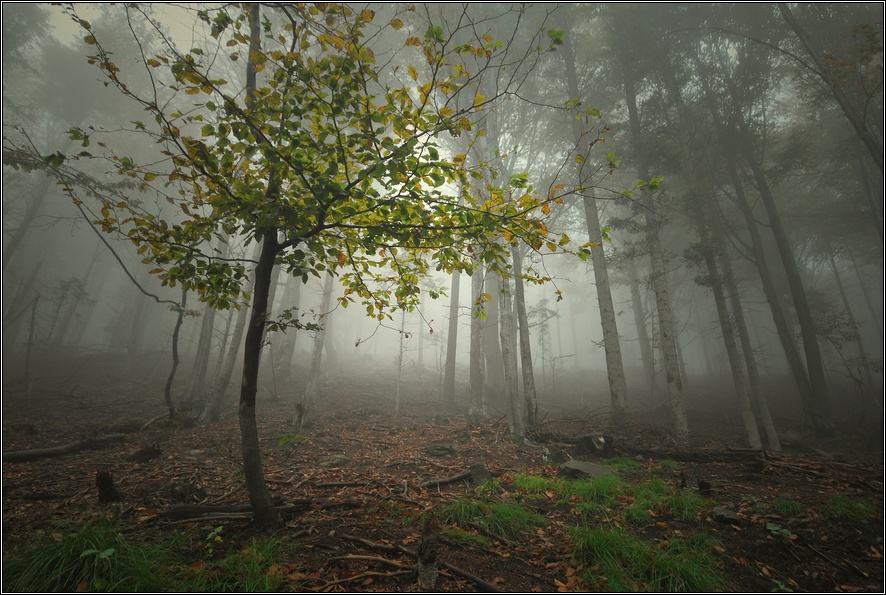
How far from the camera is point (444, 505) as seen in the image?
14.4 feet

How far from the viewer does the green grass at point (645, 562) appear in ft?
9.61

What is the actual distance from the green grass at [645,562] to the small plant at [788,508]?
159cm

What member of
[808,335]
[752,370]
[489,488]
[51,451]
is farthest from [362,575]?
[808,335]

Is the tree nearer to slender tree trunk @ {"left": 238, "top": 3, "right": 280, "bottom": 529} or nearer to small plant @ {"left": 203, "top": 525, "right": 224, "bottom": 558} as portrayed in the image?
slender tree trunk @ {"left": 238, "top": 3, "right": 280, "bottom": 529}

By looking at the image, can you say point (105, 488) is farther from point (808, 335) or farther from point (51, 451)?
point (808, 335)

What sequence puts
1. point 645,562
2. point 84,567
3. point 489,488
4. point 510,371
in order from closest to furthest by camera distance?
1. point 84,567
2. point 645,562
3. point 489,488
4. point 510,371

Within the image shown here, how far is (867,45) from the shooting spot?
6379 mm

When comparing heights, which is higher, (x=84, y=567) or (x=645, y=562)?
(x=84, y=567)

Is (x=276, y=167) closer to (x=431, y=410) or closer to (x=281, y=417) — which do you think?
(x=281, y=417)

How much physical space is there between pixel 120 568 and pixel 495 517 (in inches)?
132

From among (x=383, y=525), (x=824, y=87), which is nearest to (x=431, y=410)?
(x=383, y=525)

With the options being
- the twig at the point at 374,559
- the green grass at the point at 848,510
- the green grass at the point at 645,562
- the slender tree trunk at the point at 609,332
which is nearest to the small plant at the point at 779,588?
the green grass at the point at 645,562

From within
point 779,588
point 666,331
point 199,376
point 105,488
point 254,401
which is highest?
point 666,331

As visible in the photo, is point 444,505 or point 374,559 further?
point 444,505
